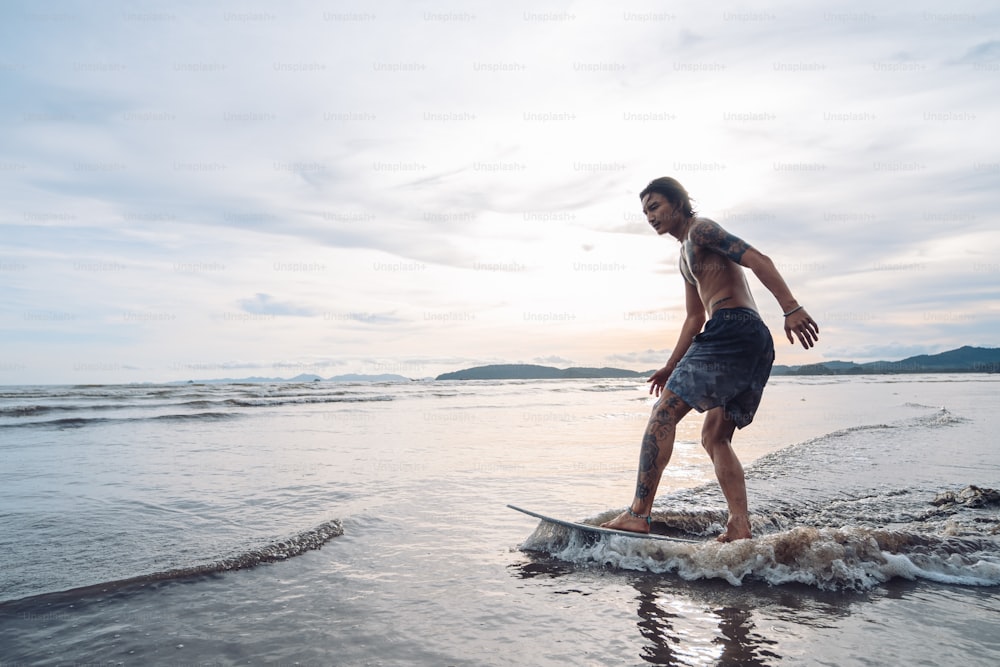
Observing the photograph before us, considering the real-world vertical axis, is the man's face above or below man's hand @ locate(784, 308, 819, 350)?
above

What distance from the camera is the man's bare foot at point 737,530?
402cm

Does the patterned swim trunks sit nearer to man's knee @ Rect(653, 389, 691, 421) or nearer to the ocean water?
man's knee @ Rect(653, 389, 691, 421)

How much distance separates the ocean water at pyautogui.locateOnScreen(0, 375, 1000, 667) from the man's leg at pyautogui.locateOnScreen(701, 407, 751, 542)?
0.28 meters

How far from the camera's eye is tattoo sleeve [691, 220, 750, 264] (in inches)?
153

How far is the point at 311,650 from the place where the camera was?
264 cm

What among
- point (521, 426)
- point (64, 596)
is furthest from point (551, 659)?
point (521, 426)

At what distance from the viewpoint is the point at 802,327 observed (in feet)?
11.5

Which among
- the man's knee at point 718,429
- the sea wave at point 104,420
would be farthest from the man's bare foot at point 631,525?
the sea wave at point 104,420

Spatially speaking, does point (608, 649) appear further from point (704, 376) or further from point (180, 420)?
point (180, 420)

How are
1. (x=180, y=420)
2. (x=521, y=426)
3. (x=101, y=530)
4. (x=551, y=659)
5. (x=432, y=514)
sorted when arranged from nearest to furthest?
(x=551, y=659) → (x=101, y=530) → (x=432, y=514) → (x=521, y=426) → (x=180, y=420)

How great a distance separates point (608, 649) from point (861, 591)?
1.76 meters

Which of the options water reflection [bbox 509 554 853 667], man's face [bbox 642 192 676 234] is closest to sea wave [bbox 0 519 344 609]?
water reflection [bbox 509 554 853 667]

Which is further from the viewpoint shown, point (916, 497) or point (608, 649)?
point (916, 497)

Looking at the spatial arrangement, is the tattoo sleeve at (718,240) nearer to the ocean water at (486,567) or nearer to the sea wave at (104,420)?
the ocean water at (486,567)
